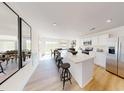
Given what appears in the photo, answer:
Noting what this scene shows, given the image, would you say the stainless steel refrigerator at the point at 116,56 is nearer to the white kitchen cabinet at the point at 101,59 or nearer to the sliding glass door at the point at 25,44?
the white kitchen cabinet at the point at 101,59

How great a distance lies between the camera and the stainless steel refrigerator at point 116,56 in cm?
356

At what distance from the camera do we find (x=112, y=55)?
13.2ft

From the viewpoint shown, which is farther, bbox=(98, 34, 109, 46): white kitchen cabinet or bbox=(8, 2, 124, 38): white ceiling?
bbox=(98, 34, 109, 46): white kitchen cabinet

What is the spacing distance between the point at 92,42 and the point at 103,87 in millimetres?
4000

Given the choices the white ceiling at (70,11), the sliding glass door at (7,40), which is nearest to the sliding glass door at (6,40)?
the sliding glass door at (7,40)

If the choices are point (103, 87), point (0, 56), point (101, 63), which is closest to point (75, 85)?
point (103, 87)

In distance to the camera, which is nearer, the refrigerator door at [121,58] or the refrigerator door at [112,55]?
the refrigerator door at [121,58]

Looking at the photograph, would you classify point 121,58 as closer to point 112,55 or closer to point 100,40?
point 112,55

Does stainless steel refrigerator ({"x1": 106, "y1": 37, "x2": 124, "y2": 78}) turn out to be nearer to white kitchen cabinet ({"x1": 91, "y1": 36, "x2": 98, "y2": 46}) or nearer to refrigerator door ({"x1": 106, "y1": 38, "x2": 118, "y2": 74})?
refrigerator door ({"x1": 106, "y1": 38, "x2": 118, "y2": 74})

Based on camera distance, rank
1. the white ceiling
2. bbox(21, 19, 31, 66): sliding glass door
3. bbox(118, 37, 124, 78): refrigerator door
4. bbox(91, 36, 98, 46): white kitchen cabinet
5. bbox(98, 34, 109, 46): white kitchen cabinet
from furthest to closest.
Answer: bbox(91, 36, 98, 46): white kitchen cabinet < bbox(98, 34, 109, 46): white kitchen cabinet < bbox(118, 37, 124, 78): refrigerator door < bbox(21, 19, 31, 66): sliding glass door < the white ceiling

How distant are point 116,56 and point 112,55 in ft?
0.77

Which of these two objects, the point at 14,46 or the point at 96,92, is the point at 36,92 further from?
the point at 96,92

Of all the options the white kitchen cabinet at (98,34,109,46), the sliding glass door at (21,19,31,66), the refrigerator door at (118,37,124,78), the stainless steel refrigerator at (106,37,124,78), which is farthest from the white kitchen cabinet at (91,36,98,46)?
the sliding glass door at (21,19,31,66)

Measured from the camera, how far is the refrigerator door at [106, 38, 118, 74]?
3843 mm
